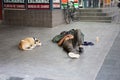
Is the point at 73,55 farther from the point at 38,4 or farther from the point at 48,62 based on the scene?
the point at 38,4

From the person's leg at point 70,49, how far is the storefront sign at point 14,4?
4.82 m

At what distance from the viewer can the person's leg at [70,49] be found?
6070 millimetres

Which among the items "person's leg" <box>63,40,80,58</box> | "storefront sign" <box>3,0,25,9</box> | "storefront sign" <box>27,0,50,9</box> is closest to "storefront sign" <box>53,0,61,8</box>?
"storefront sign" <box>27,0,50,9</box>

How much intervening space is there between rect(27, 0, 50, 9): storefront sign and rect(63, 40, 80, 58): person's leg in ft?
13.9

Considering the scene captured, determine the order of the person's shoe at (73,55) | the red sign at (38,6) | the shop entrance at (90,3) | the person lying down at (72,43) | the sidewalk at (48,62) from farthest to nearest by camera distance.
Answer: the shop entrance at (90,3) → the red sign at (38,6) → the person lying down at (72,43) → the person's shoe at (73,55) → the sidewalk at (48,62)

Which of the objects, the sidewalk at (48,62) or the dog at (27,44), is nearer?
the sidewalk at (48,62)

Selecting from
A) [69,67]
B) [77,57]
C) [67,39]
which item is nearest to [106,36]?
[67,39]

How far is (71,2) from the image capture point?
13.4 metres

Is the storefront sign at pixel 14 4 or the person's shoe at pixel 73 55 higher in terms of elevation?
the storefront sign at pixel 14 4

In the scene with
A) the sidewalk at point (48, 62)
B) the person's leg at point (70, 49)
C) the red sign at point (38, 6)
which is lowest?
the sidewalk at point (48, 62)

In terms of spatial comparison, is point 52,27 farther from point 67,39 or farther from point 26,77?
point 26,77

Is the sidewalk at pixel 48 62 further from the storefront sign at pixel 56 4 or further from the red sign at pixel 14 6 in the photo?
the storefront sign at pixel 56 4

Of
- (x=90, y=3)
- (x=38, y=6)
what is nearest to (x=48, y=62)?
(x=38, y=6)

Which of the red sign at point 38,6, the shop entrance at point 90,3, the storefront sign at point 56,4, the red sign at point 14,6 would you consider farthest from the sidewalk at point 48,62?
the shop entrance at point 90,3
